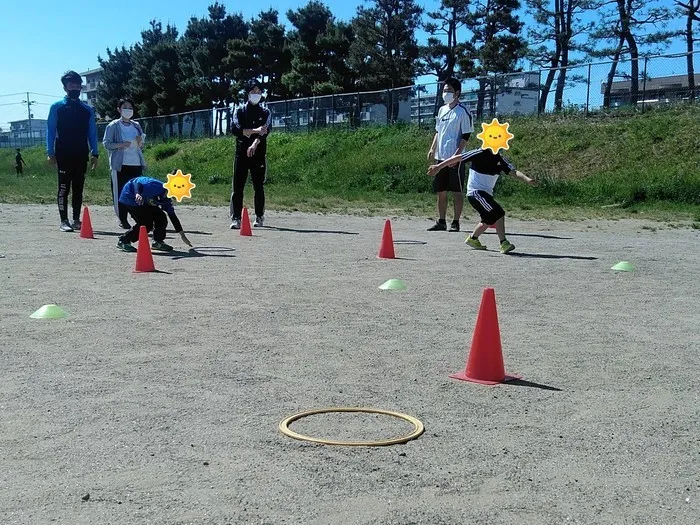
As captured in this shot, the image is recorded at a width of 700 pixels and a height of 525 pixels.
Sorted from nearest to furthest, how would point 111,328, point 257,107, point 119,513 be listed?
point 119,513 → point 111,328 → point 257,107

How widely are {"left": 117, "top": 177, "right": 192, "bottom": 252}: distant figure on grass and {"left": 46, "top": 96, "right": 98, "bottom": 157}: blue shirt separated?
2391 millimetres

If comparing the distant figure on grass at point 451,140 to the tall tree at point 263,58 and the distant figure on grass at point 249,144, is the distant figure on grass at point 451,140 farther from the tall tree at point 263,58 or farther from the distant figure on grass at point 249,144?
the tall tree at point 263,58

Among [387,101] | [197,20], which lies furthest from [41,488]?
[197,20]

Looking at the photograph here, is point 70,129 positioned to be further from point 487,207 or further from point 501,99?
point 501,99

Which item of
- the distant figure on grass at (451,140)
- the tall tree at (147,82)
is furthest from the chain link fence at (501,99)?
the tall tree at (147,82)

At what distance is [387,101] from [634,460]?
110 ft

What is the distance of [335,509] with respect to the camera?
278 centimetres

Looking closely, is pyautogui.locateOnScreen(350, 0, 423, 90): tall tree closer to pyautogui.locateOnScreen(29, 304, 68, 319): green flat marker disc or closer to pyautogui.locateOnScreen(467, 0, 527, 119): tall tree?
pyautogui.locateOnScreen(467, 0, 527, 119): tall tree

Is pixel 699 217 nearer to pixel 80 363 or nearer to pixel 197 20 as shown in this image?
pixel 80 363

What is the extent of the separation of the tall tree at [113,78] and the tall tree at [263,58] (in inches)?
930

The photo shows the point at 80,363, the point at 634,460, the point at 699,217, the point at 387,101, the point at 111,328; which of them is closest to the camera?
the point at 634,460

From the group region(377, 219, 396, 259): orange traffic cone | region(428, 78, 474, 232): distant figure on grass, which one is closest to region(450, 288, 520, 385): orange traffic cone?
region(377, 219, 396, 259): orange traffic cone

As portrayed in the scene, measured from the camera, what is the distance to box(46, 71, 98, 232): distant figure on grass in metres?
11.9

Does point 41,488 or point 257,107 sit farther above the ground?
point 257,107
